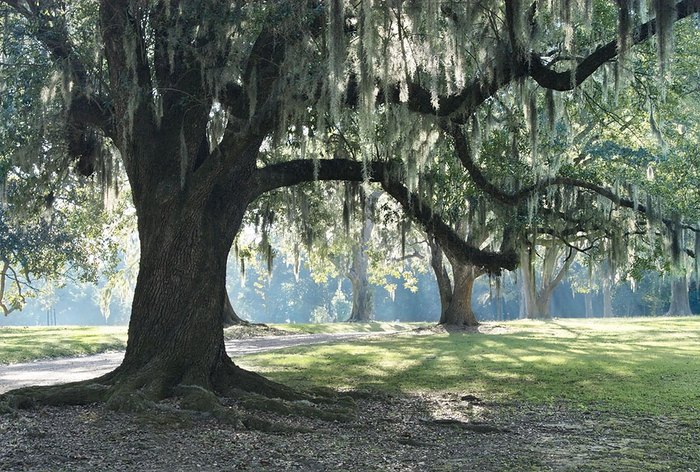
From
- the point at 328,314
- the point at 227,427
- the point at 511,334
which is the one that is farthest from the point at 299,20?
the point at 328,314

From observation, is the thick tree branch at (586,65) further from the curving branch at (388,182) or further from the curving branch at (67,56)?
the curving branch at (67,56)

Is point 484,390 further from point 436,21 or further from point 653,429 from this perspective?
point 436,21

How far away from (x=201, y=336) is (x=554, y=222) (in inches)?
278

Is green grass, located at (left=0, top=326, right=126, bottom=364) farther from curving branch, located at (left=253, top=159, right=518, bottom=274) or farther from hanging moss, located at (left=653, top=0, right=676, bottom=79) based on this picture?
hanging moss, located at (left=653, top=0, right=676, bottom=79)

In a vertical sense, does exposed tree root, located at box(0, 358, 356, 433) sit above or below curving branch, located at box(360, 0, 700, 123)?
below

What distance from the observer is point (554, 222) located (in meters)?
14.6

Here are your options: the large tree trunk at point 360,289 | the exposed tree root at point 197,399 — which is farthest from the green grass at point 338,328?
the exposed tree root at point 197,399

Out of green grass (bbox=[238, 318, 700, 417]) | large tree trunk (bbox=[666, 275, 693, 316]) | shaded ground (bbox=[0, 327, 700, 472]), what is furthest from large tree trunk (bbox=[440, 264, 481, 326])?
large tree trunk (bbox=[666, 275, 693, 316])

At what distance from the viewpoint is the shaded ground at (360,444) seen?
7480 millimetres

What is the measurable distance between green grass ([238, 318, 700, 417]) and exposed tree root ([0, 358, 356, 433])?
227 centimetres

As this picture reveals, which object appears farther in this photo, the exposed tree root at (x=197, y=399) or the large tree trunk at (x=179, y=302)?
the large tree trunk at (x=179, y=302)

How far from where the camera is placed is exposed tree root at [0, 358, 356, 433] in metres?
9.28

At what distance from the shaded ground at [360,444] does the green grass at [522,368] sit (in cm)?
203

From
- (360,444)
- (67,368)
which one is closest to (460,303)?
(67,368)
